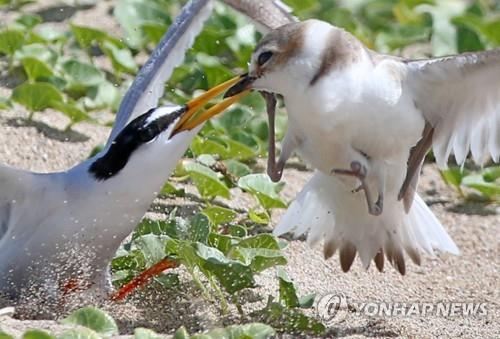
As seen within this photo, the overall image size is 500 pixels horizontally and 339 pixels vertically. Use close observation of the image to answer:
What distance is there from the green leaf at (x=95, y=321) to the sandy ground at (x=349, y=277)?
2.6 inches

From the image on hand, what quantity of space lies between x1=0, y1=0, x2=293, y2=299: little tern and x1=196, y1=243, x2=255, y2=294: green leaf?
0.43 metres

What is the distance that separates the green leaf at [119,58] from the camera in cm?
701

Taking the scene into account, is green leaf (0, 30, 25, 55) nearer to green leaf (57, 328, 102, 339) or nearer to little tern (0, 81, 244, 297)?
little tern (0, 81, 244, 297)

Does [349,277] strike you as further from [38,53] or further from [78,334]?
[38,53]

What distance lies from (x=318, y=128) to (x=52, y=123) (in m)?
1.96

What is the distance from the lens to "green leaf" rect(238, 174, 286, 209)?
5.76m

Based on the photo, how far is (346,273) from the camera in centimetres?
579

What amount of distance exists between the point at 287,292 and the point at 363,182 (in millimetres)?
536

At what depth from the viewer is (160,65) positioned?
5.91 metres

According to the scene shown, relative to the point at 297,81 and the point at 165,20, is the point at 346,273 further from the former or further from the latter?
the point at 165,20

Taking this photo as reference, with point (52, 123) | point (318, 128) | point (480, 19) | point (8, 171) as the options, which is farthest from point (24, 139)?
point (480, 19)

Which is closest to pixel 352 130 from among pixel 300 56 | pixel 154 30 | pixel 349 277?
pixel 300 56

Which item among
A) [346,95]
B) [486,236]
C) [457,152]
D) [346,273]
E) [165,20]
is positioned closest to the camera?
[346,95]

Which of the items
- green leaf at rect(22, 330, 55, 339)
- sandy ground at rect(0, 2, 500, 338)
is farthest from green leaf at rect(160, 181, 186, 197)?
green leaf at rect(22, 330, 55, 339)
